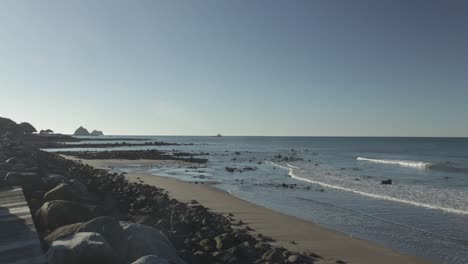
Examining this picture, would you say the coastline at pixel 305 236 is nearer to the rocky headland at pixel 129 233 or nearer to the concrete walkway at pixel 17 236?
the rocky headland at pixel 129 233

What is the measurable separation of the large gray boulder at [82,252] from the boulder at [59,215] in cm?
195

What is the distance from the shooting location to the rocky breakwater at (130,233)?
5.49m

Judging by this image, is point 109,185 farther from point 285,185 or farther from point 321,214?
point 285,185

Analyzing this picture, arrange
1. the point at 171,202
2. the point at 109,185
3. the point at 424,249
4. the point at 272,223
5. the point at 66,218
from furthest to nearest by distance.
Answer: the point at 109,185, the point at 171,202, the point at 272,223, the point at 424,249, the point at 66,218

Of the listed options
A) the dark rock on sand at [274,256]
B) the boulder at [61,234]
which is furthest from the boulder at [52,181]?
the dark rock on sand at [274,256]

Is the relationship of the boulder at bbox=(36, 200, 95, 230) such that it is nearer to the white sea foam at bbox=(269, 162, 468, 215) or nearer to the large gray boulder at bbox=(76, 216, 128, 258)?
the large gray boulder at bbox=(76, 216, 128, 258)

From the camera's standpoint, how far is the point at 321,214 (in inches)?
560

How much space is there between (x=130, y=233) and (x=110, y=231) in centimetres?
37

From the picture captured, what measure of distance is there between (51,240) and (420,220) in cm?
1178

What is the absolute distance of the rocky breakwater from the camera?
5.49m

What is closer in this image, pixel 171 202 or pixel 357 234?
pixel 357 234

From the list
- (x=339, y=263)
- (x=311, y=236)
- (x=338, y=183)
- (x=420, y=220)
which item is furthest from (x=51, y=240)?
(x=338, y=183)

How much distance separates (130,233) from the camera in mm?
6582

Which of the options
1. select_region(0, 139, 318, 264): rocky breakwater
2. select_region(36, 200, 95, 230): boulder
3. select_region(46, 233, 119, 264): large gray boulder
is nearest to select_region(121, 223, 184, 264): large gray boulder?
select_region(0, 139, 318, 264): rocky breakwater
